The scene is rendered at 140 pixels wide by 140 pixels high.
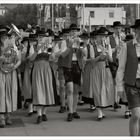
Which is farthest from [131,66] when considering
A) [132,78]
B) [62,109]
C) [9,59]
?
[62,109]

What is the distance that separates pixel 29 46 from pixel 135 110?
10.8 ft

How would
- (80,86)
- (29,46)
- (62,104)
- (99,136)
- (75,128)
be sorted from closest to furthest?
(99,136)
(75,128)
(29,46)
(80,86)
(62,104)

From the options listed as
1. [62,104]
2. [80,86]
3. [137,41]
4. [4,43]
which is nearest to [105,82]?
[80,86]

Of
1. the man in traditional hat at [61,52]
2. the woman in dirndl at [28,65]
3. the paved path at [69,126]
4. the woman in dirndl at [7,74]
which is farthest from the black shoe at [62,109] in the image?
the woman in dirndl at [7,74]

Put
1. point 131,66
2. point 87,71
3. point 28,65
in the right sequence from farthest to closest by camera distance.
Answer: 1. point 28,65
2. point 87,71
3. point 131,66

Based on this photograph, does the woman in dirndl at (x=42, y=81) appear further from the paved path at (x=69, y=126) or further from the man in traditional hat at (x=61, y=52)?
the paved path at (x=69, y=126)

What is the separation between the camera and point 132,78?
17.0 ft

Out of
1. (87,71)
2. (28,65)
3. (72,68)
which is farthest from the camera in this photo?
(28,65)

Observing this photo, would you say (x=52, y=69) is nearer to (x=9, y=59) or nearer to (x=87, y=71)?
(x=87, y=71)

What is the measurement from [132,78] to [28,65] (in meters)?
3.66

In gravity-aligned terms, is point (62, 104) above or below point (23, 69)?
below

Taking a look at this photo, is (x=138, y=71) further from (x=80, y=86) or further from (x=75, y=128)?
(x=80, y=86)

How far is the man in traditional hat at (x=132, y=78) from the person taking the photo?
508cm

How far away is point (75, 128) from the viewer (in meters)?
6.86
